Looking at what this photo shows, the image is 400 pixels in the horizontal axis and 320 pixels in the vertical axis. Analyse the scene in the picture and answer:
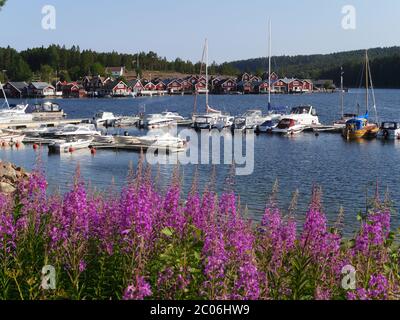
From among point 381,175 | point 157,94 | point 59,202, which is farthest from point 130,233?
point 157,94

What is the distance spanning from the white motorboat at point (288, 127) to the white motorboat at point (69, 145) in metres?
21.0

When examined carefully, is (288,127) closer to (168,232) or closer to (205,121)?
(205,121)

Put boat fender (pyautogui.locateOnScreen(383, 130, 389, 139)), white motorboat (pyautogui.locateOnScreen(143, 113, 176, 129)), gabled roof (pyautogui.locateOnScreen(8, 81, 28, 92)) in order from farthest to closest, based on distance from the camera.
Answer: gabled roof (pyautogui.locateOnScreen(8, 81, 28, 92)) < white motorboat (pyautogui.locateOnScreen(143, 113, 176, 129)) < boat fender (pyautogui.locateOnScreen(383, 130, 389, 139))

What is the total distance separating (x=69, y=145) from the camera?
43.4 meters

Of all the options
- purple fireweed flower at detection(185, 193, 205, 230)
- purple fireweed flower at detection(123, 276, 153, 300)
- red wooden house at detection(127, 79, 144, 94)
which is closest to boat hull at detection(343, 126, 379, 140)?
purple fireweed flower at detection(185, 193, 205, 230)

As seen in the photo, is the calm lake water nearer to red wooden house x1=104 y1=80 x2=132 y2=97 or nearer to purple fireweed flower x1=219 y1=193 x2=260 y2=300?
purple fireweed flower x1=219 y1=193 x2=260 y2=300

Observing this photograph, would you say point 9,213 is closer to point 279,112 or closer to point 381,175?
Answer: point 381,175

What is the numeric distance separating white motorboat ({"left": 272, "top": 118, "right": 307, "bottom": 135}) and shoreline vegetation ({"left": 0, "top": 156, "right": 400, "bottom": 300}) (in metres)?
51.6

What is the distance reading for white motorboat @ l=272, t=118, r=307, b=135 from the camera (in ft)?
192

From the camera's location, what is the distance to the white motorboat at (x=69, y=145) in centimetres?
4281

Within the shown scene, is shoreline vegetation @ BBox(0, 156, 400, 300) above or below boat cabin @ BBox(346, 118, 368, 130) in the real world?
above

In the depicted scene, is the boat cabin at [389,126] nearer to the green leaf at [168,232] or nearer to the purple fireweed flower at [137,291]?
the green leaf at [168,232]

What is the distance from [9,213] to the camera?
23.5 ft

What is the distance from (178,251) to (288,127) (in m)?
53.7
